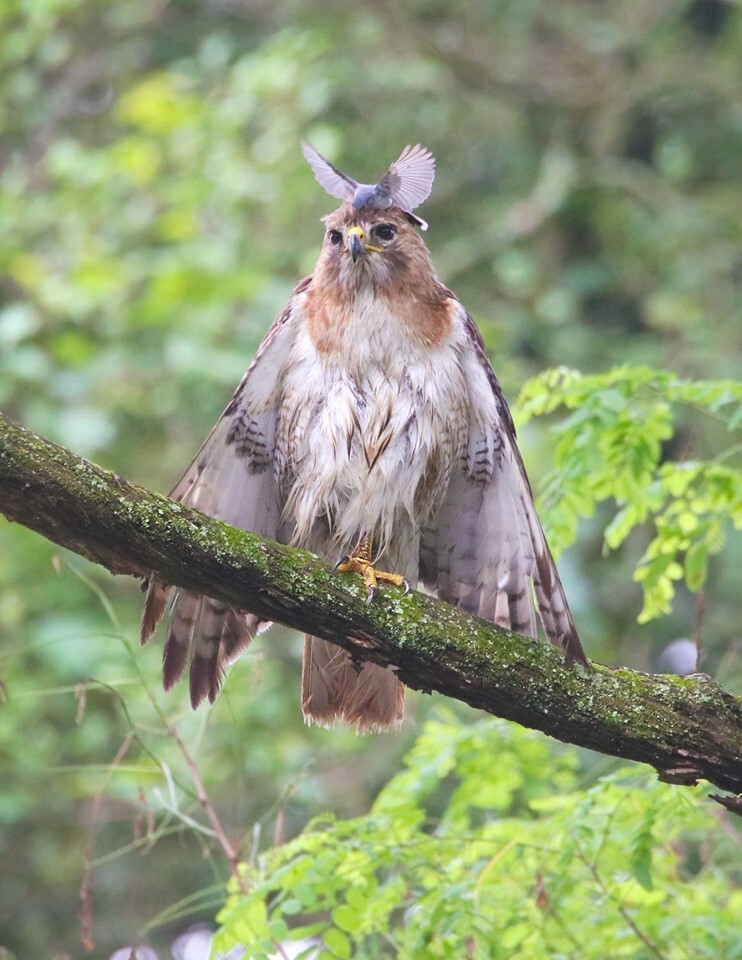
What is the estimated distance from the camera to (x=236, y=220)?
7.10 m

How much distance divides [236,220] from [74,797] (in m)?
3.44

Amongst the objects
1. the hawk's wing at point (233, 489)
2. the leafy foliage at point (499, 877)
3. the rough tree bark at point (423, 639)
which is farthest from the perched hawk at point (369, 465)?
the rough tree bark at point (423, 639)

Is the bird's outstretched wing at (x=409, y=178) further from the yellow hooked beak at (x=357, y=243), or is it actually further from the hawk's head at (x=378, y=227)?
the yellow hooked beak at (x=357, y=243)

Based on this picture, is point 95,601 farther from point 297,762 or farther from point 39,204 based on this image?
point 39,204

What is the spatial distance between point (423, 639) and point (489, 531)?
3.47 ft

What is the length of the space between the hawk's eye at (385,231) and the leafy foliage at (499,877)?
5.61ft

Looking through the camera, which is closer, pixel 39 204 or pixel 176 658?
pixel 176 658

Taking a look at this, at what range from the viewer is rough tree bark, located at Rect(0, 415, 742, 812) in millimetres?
2654

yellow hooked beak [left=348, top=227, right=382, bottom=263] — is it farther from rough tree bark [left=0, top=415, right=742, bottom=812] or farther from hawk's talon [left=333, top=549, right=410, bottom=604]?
rough tree bark [left=0, top=415, right=742, bottom=812]

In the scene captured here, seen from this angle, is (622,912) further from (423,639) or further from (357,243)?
(357,243)

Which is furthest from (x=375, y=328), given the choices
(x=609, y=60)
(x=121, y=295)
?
(x=609, y=60)

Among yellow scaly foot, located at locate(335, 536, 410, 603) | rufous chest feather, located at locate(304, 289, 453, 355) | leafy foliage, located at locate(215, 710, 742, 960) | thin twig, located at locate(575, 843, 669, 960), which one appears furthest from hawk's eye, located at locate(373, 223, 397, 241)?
thin twig, located at locate(575, 843, 669, 960)

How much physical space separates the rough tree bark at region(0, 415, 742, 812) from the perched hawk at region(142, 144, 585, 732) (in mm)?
689

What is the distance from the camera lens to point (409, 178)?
4172mm
